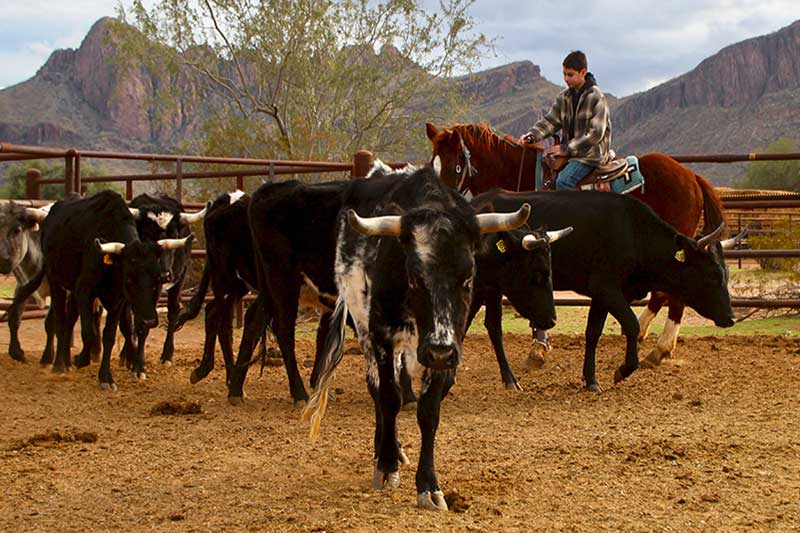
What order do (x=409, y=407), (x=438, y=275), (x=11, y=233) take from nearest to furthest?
1. (x=438, y=275)
2. (x=409, y=407)
3. (x=11, y=233)

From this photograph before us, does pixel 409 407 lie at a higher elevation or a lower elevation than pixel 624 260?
lower

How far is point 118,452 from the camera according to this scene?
5.12m

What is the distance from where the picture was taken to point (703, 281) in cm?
732

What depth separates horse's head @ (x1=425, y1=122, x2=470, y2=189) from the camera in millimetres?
8484

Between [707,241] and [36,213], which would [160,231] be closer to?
[36,213]

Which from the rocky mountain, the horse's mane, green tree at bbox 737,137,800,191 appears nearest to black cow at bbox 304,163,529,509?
the horse's mane

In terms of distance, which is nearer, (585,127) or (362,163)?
(585,127)

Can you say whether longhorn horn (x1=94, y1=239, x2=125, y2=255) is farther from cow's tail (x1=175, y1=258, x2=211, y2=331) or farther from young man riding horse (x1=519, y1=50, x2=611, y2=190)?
young man riding horse (x1=519, y1=50, x2=611, y2=190)

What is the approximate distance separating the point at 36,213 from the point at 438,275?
20.8 feet

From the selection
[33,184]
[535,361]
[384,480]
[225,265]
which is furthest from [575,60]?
[33,184]

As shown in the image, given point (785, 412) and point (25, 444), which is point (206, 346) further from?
point (785, 412)

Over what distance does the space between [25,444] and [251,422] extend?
1.33m

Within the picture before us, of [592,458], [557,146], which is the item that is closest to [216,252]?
[557,146]

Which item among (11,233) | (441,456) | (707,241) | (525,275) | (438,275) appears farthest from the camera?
(11,233)
